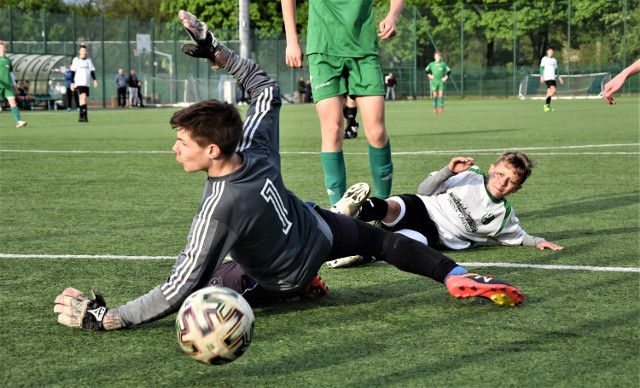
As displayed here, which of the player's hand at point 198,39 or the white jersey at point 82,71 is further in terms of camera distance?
the white jersey at point 82,71

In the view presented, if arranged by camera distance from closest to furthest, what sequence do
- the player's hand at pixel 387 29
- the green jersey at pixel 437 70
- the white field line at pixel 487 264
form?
1. the white field line at pixel 487 264
2. the player's hand at pixel 387 29
3. the green jersey at pixel 437 70

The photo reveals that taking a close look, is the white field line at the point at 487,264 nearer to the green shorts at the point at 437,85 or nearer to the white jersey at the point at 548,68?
the white jersey at the point at 548,68

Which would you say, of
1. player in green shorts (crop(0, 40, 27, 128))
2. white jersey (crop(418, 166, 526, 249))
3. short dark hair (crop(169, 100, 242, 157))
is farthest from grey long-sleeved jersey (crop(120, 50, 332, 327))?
player in green shorts (crop(0, 40, 27, 128))

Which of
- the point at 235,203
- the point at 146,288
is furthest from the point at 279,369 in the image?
the point at 146,288

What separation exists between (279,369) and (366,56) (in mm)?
3511

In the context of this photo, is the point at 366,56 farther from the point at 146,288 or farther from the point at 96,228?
the point at 146,288

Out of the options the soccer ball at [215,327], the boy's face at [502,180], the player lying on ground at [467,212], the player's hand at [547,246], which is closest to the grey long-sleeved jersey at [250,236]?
the soccer ball at [215,327]

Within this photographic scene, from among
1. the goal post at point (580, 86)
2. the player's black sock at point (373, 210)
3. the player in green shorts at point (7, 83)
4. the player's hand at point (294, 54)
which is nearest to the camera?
the player's black sock at point (373, 210)

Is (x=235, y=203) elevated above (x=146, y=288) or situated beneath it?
elevated above

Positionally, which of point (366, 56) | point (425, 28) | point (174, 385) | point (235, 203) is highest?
point (425, 28)

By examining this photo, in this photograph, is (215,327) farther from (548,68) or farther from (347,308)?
(548,68)

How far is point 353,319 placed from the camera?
392 cm

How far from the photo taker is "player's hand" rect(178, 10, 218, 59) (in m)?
4.44

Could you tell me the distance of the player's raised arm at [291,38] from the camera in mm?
6067
